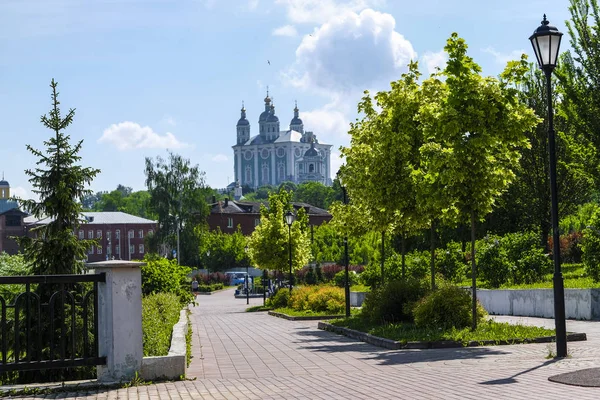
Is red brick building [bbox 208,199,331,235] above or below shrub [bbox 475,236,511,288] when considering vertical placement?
above

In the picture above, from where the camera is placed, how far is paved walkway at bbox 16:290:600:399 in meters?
9.84

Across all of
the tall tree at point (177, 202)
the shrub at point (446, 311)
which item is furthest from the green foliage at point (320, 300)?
the tall tree at point (177, 202)

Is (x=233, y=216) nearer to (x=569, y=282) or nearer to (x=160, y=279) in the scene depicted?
(x=160, y=279)

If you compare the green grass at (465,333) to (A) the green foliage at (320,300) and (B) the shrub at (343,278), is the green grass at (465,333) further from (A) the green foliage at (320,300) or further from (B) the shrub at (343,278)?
(B) the shrub at (343,278)

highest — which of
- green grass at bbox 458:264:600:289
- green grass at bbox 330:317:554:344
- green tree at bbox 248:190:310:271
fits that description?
green tree at bbox 248:190:310:271

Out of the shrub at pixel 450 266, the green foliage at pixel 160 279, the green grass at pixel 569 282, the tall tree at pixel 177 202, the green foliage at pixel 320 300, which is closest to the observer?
the green grass at pixel 569 282

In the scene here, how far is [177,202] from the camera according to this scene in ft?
274

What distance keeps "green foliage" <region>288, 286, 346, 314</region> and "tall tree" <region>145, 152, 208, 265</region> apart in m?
50.1

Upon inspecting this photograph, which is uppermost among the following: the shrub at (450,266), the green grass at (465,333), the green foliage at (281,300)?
the shrub at (450,266)

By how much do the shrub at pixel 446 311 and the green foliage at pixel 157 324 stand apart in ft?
17.4

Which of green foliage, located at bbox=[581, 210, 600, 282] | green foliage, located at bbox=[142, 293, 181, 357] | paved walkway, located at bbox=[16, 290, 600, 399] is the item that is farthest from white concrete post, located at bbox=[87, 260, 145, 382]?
green foliage, located at bbox=[581, 210, 600, 282]

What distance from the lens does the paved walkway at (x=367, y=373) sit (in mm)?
9844

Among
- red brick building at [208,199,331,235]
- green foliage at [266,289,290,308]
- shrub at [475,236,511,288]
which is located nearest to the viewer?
shrub at [475,236,511,288]

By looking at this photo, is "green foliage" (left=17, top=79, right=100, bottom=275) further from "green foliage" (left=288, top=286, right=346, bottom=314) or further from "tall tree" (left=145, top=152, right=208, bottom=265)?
"tall tree" (left=145, top=152, right=208, bottom=265)
